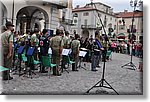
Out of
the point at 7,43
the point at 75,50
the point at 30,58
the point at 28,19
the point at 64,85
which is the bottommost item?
the point at 64,85

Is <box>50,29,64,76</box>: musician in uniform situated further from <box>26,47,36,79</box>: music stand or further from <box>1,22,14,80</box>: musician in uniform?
<box>1,22,14,80</box>: musician in uniform

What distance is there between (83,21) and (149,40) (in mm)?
26772

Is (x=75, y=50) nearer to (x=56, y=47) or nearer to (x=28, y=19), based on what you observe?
(x=56, y=47)

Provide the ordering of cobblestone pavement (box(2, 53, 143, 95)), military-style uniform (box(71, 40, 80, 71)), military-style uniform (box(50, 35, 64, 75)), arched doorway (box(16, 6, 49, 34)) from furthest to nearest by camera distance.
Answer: arched doorway (box(16, 6, 49, 34))
military-style uniform (box(71, 40, 80, 71))
military-style uniform (box(50, 35, 64, 75))
cobblestone pavement (box(2, 53, 143, 95))

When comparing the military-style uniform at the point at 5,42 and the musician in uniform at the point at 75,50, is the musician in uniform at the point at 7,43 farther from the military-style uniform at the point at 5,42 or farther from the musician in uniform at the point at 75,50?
the musician in uniform at the point at 75,50

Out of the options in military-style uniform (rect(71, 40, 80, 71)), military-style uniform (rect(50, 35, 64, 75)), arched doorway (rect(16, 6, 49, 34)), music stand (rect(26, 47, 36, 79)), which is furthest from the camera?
arched doorway (rect(16, 6, 49, 34))

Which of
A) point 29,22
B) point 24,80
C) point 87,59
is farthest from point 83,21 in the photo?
point 24,80

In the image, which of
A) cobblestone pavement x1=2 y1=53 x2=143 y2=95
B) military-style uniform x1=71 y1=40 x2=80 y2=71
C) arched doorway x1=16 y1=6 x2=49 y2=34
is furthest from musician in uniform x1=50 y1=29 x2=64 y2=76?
arched doorway x1=16 y1=6 x2=49 y2=34

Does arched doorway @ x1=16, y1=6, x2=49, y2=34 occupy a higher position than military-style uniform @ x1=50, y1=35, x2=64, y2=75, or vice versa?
arched doorway @ x1=16, y1=6, x2=49, y2=34

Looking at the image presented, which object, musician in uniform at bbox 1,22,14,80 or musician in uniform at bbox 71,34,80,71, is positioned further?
musician in uniform at bbox 71,34,80,71

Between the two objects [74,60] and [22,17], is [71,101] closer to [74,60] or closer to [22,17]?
[74,60]

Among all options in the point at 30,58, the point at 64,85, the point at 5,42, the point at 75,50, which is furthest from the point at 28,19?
the point at 64,85

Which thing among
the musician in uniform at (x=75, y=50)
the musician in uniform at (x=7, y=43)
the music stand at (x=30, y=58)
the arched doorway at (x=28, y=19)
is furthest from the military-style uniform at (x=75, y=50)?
the arched doorway at (x=28, y=19)

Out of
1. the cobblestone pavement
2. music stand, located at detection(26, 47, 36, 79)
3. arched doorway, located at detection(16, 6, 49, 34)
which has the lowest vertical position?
the cobblestone pavement
